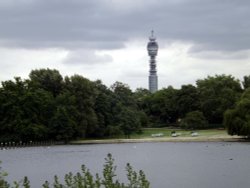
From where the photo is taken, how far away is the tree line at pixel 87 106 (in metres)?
116

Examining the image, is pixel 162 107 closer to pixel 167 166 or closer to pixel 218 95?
pixel 218 95

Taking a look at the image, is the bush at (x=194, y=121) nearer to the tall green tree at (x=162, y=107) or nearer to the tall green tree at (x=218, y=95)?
the tall green tree at (x=218, y=95)

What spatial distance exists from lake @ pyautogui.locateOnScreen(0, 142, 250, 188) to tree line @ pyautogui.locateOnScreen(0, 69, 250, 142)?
20.4 m

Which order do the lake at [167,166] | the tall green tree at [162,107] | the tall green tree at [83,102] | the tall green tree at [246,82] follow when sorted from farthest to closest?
the tall green tree at [246,82]
the tall green tree at [162,107]
the tall green tree at [83,102]
the lake at [167,166]

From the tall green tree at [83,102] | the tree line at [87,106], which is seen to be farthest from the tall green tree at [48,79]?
the tall green tree at [83,102]

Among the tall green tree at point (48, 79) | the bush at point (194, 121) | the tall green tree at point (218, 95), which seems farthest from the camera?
the tall green tree at point (218, 95)

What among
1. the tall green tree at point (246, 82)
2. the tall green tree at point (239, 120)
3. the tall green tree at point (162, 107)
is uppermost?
the tall green tree at point (246, 82)

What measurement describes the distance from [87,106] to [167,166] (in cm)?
5841

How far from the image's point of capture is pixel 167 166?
67125 millimetres

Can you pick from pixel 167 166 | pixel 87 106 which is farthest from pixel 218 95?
pixel 167 166

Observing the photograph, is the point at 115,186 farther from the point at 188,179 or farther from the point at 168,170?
the point at 168,170

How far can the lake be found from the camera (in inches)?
2040

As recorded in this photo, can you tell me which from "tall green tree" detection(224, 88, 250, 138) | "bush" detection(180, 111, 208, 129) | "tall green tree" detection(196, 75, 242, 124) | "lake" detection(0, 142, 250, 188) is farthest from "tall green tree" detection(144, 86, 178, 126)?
"lake" detection(0, 142, 250, 188)

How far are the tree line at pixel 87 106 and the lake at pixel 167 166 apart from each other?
67.0 ft
